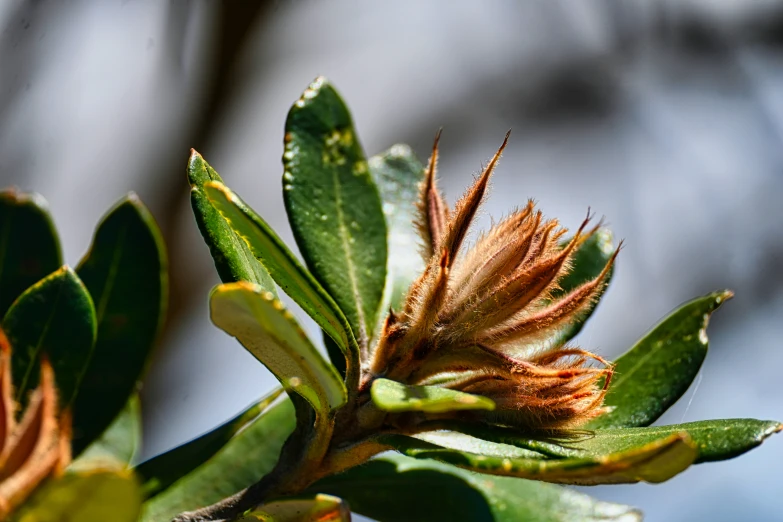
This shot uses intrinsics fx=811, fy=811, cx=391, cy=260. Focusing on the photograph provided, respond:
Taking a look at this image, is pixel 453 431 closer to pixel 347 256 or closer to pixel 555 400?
pixel 555 400

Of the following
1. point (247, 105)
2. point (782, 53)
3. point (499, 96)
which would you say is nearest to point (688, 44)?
point (782, 53)

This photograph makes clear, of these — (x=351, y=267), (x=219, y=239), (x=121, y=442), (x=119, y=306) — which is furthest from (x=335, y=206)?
(x=121, y=442)

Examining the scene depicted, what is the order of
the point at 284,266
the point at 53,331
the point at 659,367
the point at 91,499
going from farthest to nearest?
the point at 659,367 < the point at 53,331 < the point at 284,266 < the point at 91,499

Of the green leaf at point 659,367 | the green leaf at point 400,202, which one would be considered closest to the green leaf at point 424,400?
the green leaf at point 659,367

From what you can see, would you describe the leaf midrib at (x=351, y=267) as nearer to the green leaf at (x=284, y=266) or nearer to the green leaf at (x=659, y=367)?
the green leaf at (x=284, y=266)

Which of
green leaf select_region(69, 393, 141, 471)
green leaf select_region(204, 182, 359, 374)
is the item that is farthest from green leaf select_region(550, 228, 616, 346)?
green leaf select_region(69, 393, 141, 471)

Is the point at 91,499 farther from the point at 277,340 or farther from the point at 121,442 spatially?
the point at 121,442
